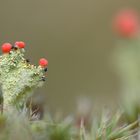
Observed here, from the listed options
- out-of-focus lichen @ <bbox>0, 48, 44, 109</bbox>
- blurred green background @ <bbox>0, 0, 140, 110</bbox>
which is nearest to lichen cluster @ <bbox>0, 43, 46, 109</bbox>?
out-of-focus lichen @ <bbox>0, 48, 44, 109</bbox>

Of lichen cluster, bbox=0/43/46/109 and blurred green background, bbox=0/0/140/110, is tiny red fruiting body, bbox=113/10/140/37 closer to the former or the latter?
blurred green background, bbox=0/0/140/110

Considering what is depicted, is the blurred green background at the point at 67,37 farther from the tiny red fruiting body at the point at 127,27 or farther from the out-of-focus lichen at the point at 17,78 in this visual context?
the out-of-focus lichen at the point at 17,78

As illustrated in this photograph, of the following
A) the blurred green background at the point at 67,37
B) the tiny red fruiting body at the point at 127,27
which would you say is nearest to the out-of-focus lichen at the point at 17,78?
the tiny red fruiting body at the point at 127,27

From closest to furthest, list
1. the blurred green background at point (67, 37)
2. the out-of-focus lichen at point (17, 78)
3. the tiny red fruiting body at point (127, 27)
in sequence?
1. the out-of-focus lichen at point (17, 78)
2. the tiny red fruiting body at point (127, 27)
3. the blurred green background at point (67, 37)

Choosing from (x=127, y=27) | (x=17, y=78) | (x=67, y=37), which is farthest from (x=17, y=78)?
(x=67, y=37)

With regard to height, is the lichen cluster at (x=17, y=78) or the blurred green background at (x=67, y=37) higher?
the blurred green background at (x=67, y=37)

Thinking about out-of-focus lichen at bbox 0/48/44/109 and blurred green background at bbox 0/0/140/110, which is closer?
out-of-focus lichen at bbox 0/48/44/109

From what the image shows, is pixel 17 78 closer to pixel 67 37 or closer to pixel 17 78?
pixel 17 78

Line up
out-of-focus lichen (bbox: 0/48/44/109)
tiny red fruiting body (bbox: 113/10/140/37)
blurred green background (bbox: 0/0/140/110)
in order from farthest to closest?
blurred green background (bbox: 0/0/140/110), tiny red fruiting body (bbox: 113/10/140/37), out-of-focus lichen (bbox: 0/48/44/109)
